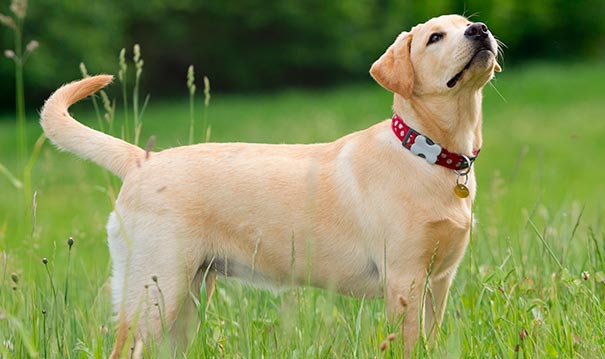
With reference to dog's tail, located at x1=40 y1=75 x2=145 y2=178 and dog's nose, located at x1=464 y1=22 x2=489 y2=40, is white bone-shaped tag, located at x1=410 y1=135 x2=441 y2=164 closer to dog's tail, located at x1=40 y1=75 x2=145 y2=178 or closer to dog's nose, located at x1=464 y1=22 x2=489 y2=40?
dog's nose, located at x1=464 y1=22 x2=489 y2=40

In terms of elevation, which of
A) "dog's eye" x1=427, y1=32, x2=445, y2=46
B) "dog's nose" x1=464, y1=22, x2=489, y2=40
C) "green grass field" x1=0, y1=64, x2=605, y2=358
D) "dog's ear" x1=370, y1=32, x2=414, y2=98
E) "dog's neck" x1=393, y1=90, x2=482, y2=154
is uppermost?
"dog's nose" x1=464, y1=22, x2=489, y2=40

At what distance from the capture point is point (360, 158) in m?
3.96

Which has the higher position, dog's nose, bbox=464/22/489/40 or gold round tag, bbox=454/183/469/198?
dog's nose, bbox=464/22/489/40

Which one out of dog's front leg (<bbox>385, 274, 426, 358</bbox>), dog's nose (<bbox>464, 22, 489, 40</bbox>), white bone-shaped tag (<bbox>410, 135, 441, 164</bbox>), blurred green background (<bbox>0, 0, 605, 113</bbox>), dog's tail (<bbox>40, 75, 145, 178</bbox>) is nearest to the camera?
dog's front leg (<bbox>385, 274, 426, 358</bbox>)

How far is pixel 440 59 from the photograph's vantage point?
3889 mm

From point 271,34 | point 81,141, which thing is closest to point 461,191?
point 81,141

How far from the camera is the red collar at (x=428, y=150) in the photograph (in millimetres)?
3891

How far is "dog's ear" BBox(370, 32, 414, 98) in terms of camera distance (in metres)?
3.92

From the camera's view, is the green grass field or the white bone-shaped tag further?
the white bone-shaped tag

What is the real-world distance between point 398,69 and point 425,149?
1.13 feet

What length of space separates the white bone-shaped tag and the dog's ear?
0.63 feet

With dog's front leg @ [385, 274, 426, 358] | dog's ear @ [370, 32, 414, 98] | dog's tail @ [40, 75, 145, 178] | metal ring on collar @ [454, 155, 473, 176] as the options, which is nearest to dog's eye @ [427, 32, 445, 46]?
→ dog's ear @ [370, 32, 414, 98]

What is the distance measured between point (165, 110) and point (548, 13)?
14.1m

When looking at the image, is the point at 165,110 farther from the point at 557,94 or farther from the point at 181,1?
the point at 557,94
